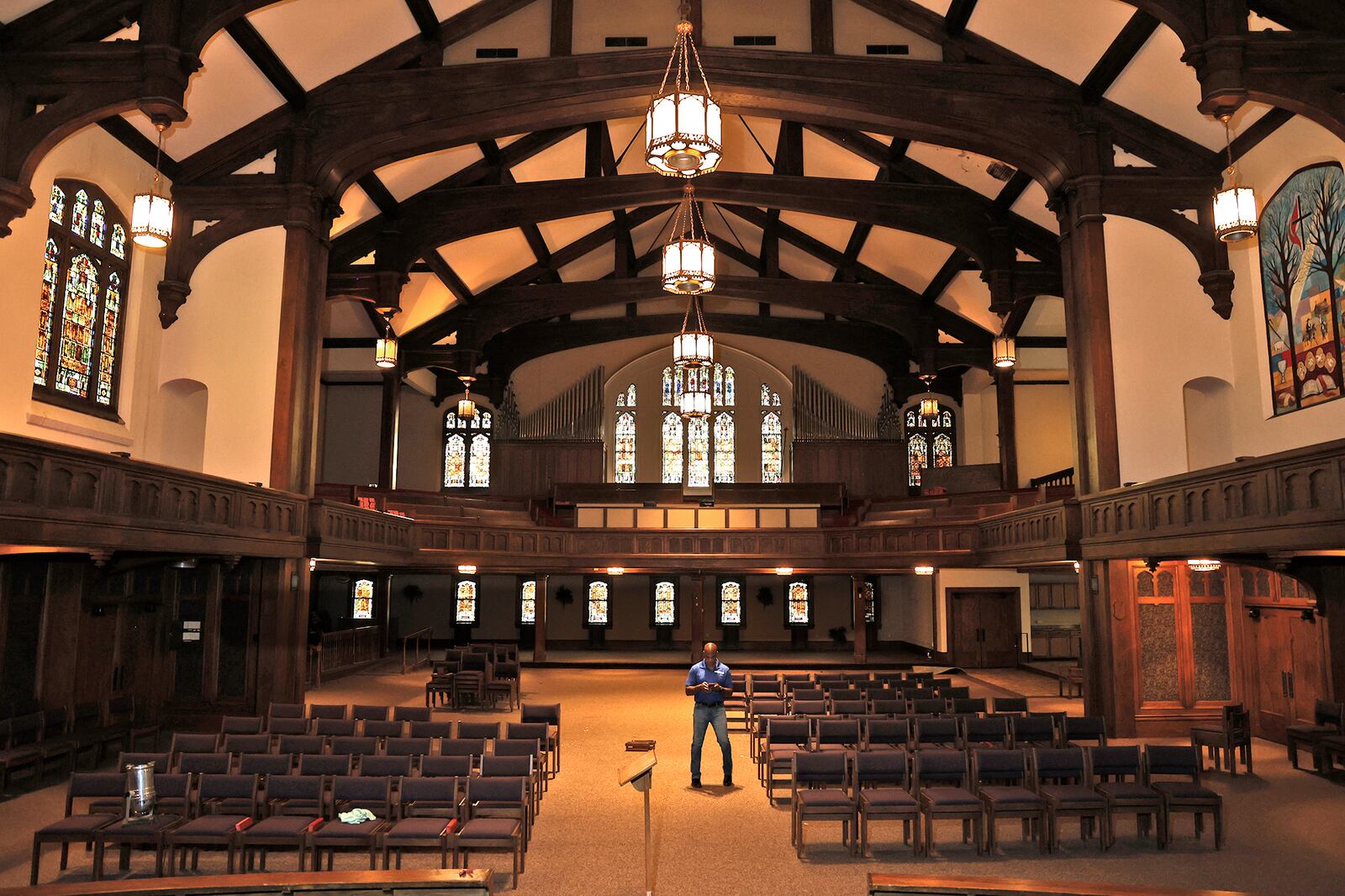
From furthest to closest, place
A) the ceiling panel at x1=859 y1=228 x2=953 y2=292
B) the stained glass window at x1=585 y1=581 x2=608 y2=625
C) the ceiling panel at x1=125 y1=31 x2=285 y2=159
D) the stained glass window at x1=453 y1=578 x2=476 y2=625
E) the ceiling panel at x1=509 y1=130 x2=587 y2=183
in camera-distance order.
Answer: the stained glass window at x1=453 y1=578 x2=476 y2=625 < the stained glass window at x1=585 y1=581 x2=608 y2=625 < the ceiling panel at x1=859 y1=228 x2=953 y2=292 < the ceiling panel at x1=509 y1=130 x2=587 y2=183 < the ceiling panel at x1=125 y1=31 x2=285 y2=159

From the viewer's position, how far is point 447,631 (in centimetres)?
2944

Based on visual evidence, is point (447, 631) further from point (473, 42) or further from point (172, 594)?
point (473, 42)

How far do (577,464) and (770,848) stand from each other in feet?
66.8

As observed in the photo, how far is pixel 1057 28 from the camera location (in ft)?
45.6

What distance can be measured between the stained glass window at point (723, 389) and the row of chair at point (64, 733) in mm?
19329

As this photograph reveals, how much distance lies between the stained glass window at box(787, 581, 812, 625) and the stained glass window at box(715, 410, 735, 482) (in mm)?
3881

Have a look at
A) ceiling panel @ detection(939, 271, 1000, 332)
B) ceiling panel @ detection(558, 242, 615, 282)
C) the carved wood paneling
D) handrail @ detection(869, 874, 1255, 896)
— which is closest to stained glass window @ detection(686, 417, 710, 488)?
ceiling panel @ detection(558, 242, 615, 282)

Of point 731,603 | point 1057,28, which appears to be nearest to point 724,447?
point 731,603

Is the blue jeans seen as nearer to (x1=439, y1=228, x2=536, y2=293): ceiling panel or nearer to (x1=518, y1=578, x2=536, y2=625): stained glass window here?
(x1=439, y1=228, x2=536, y2=293): ceiling panel

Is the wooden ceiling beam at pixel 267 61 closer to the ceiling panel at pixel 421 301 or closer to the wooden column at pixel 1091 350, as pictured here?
the ceiling panel at pixel 421 301

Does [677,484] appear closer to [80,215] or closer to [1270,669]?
[1270,669]

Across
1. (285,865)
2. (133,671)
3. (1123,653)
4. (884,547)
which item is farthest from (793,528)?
(285,865)

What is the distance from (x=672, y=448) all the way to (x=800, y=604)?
6.31 m

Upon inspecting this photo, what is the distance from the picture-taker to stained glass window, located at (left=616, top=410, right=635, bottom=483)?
2911 centimetres
